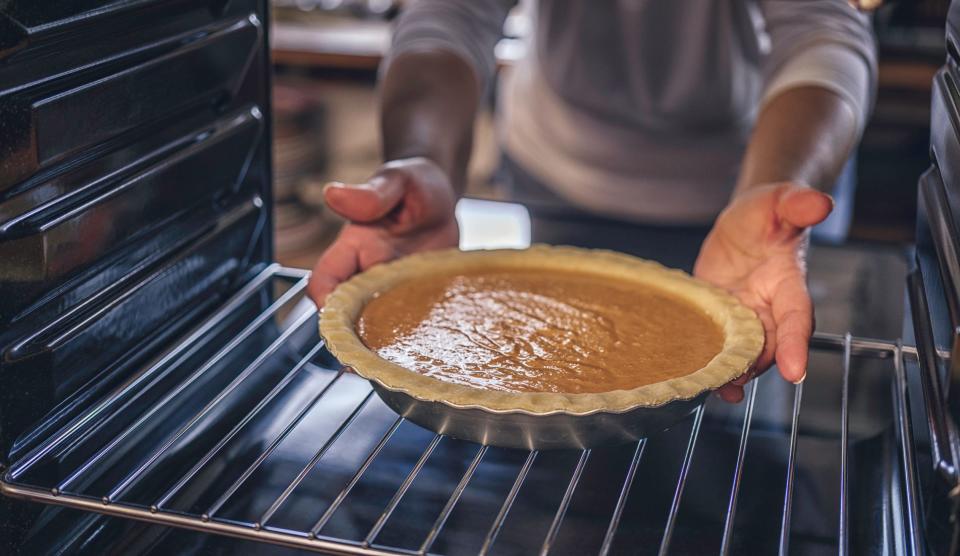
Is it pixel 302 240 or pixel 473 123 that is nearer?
pixel 473 123

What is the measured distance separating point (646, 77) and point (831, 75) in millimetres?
499

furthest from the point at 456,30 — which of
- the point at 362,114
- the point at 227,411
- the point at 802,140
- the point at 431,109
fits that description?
the point at 362,114

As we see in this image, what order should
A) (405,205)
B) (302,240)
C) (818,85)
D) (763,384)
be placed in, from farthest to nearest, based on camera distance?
(302,240)
(818,85)
(405,205)
(763,384)

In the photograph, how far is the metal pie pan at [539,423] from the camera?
3.08ft

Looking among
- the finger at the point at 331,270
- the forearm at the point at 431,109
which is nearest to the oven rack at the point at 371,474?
the finger at the point at 331,270

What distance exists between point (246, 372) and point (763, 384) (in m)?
0.72

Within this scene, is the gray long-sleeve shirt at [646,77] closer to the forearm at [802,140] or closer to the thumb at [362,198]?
the forearm at [802,140]

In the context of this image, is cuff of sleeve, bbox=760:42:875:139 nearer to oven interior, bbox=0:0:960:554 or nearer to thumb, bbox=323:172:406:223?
oven interior, bbox=0:0:960:554

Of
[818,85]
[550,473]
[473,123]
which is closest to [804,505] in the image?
[550,473]

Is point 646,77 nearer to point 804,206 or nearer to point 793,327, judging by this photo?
point 804,206

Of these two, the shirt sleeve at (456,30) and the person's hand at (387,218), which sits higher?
the shirt sleeve at (456,30)

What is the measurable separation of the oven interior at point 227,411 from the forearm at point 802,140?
332 millimetres

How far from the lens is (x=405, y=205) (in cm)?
145

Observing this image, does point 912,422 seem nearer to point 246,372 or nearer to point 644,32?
point 246,372
